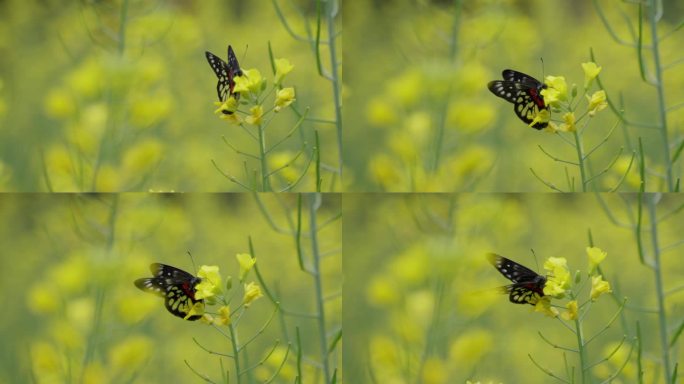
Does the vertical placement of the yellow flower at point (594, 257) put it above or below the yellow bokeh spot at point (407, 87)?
below

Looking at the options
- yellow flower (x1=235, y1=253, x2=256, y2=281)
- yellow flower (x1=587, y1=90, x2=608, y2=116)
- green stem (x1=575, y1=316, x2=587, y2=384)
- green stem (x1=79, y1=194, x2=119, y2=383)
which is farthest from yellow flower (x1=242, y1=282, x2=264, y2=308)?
yellow flower (x1=587, y1=90, x2=608, y2=116)

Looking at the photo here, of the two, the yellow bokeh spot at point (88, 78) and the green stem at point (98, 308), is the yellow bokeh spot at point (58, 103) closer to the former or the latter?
the yellow bokeh spot at point (88, 78)

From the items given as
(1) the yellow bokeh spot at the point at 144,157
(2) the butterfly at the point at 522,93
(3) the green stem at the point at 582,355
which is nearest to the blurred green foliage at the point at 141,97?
(1) the yellow bokeh spot at the point at 144,157

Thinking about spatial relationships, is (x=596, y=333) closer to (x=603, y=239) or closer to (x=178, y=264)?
(x=603, y=239)

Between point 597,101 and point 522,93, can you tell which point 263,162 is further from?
point 597,101

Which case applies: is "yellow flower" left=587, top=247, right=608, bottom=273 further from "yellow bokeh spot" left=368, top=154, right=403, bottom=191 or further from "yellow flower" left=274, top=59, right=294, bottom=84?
"yellow flower" left=274, top=59, right=294, bottom=84
